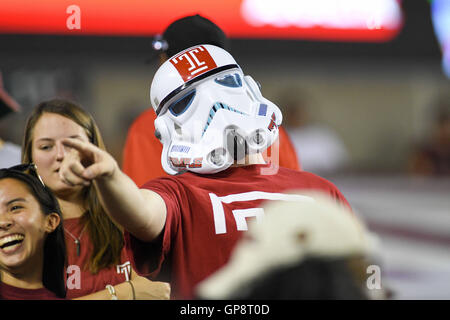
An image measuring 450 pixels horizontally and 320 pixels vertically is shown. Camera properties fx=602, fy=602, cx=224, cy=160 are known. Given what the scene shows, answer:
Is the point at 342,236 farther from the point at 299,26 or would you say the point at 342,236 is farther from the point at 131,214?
the point at 299,26

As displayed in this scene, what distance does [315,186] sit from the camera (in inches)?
50.6

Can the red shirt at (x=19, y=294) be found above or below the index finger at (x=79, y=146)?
below

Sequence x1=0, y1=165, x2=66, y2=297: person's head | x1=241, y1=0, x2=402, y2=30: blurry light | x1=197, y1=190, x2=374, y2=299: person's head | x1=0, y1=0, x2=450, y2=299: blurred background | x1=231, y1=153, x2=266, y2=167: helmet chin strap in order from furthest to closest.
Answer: x1=241, y1=0, x2=402, y2=30: blurry light, x1=0, y1=0, x2=450, y2=299: blurred background, x1=231, y1=153, x2=266, y2=167: helmet chin strap, x1=0, y1=165, x2=66, y2=297: person's head, x1=197, y1=190, x2=374, y2=299: person's head

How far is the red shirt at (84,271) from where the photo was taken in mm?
1211

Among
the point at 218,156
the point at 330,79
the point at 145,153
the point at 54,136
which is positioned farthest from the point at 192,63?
the point at 330,79

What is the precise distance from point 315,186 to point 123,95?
5.99m

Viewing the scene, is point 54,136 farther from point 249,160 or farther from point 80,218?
point 249,160

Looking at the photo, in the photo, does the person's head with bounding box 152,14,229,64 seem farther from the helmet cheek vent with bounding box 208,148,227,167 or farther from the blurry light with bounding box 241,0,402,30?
the blurry light with bounding box 241,0,402,30

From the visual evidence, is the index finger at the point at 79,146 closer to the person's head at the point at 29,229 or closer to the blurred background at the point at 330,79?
the person's head at the point at 29,229

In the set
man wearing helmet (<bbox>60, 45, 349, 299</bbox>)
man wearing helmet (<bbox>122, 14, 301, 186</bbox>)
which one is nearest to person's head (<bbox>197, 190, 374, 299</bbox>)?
man wearing helmet (<bbox>60, 45, 349, 299</bbox>)

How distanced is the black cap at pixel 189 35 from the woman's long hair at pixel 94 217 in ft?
0.86

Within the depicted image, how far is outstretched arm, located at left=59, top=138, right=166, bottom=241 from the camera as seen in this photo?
2.86ft

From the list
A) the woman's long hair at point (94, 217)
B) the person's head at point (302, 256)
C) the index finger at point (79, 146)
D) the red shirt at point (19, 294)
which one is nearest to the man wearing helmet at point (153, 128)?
the woman's long hair at point (94, 217)
